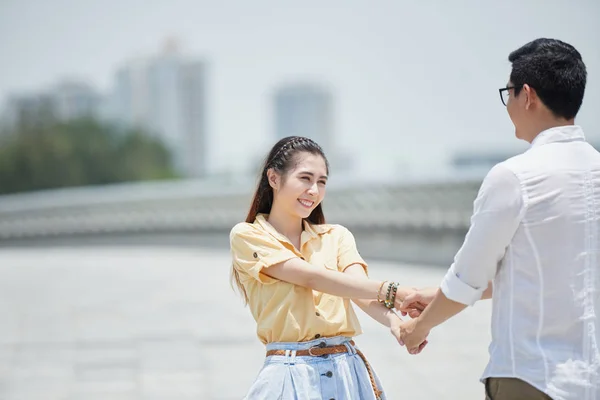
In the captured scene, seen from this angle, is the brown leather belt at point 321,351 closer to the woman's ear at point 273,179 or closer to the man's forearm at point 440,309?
the man's forearm at point 440,309

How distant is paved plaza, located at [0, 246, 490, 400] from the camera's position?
251 inches

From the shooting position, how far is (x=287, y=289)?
3059 mm

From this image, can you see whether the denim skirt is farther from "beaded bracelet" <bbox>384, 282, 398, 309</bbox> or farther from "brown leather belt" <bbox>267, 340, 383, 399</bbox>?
"beaded bracelet" <bbox>384, 282, 398, 309</bbox>

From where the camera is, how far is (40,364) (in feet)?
23.4

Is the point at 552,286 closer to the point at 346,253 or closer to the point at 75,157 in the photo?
the point at 346,253

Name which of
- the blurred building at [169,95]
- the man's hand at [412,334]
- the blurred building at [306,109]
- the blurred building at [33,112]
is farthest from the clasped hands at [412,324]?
the blurred building at [306,109]

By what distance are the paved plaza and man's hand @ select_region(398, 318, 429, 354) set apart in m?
3.08

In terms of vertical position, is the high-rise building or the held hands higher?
the held hands

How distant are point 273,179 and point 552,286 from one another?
1123 millimetres

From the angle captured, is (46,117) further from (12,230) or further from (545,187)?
(545,187)

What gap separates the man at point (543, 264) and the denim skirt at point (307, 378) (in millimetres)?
559

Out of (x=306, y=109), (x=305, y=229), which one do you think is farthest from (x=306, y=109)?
(x=305, y=229)

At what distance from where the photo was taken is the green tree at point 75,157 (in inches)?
3012

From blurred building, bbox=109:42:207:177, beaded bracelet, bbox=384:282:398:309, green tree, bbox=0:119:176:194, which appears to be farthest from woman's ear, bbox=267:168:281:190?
blurred building, bbox=109:42:207:177
